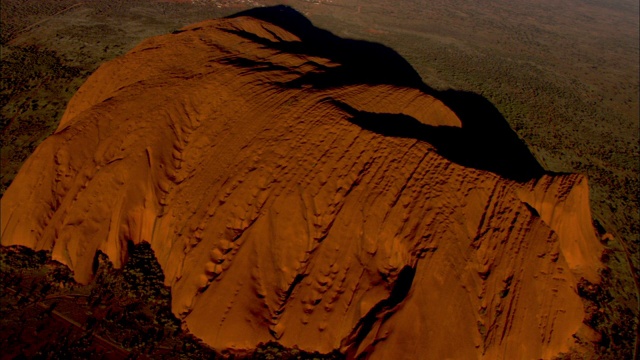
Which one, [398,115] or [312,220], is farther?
[398,115]

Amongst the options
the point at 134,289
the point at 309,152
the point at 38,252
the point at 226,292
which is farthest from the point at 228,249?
the point at 38,252

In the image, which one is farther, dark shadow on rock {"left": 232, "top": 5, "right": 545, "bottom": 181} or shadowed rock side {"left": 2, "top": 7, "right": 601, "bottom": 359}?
dark shadow on rock {"left": 232, "top": 5, "right": 545, "bottom": 181}

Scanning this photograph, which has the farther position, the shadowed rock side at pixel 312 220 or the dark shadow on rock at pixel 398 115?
the dark shadow on rock at pixel 398 115

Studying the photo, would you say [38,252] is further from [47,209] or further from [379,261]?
[379,261]
